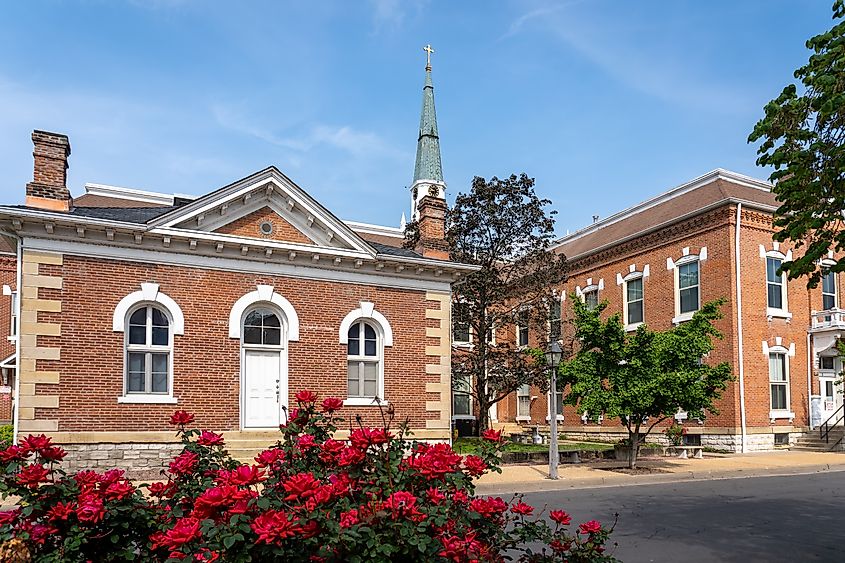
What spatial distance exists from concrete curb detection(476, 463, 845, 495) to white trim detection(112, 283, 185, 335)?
25.1 feet

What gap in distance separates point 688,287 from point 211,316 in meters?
19.7

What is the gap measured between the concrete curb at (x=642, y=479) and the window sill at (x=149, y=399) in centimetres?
706

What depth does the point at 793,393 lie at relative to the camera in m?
28.1

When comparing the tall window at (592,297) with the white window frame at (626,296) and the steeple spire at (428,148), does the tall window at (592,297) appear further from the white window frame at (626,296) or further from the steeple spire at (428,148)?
the steeple spire at (428,148)

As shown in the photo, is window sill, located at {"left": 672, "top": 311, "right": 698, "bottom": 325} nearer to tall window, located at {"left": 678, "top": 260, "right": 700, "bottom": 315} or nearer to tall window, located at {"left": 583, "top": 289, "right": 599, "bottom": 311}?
tall window, located at {"left": 678, "top": 260, "right": 700, "bottom": 315}

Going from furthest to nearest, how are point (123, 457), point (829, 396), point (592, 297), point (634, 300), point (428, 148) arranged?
point (428, 148) → point (592, 297) → point (634, 300) → point (829, 396) → point (123, 457)

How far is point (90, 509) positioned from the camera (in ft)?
14.1

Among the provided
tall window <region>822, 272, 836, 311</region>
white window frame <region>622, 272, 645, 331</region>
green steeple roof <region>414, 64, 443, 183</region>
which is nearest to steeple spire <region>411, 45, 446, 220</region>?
green steeple roof <region>414, 64, 443, 183</region>

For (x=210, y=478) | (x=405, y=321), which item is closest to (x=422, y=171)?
(x=405, y=321)

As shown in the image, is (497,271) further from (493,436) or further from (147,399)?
(493,436)

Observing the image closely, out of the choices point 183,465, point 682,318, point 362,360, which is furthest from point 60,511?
point 682,318

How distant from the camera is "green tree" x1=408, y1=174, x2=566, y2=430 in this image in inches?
1046

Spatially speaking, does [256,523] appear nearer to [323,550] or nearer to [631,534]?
[323,550]

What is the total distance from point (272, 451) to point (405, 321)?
14.7m
